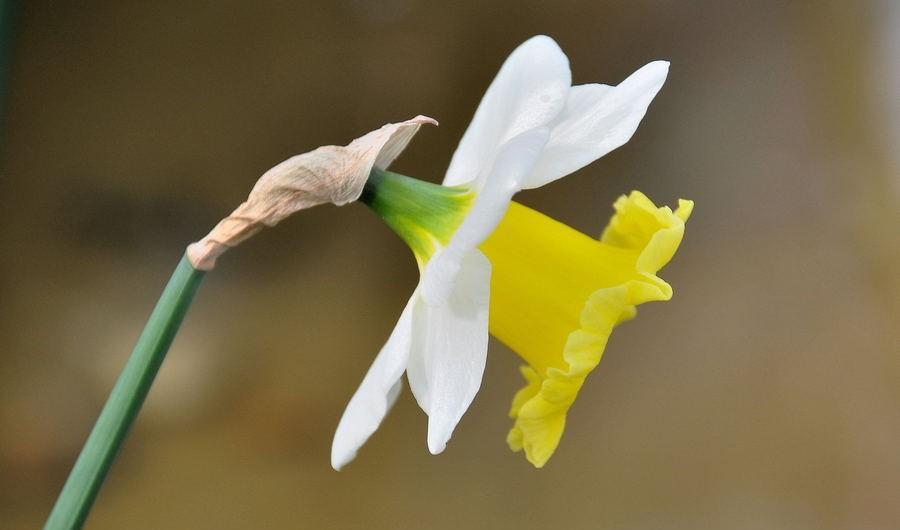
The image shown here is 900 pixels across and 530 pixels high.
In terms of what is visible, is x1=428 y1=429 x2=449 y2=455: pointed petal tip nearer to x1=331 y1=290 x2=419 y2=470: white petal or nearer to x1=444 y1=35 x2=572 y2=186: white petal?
x1=331 y1=290 x2=419 y2=470: white petal

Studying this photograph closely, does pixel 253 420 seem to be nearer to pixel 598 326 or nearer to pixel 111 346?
pixel 111 346

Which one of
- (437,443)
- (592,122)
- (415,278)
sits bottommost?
(415,278)

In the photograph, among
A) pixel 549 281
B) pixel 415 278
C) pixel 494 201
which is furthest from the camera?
pixel 415 278

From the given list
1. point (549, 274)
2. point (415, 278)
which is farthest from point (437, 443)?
point (415, 278)

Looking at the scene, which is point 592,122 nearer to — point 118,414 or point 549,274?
point 549,274

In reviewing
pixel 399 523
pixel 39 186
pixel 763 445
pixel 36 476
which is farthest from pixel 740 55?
pixel 36 476
